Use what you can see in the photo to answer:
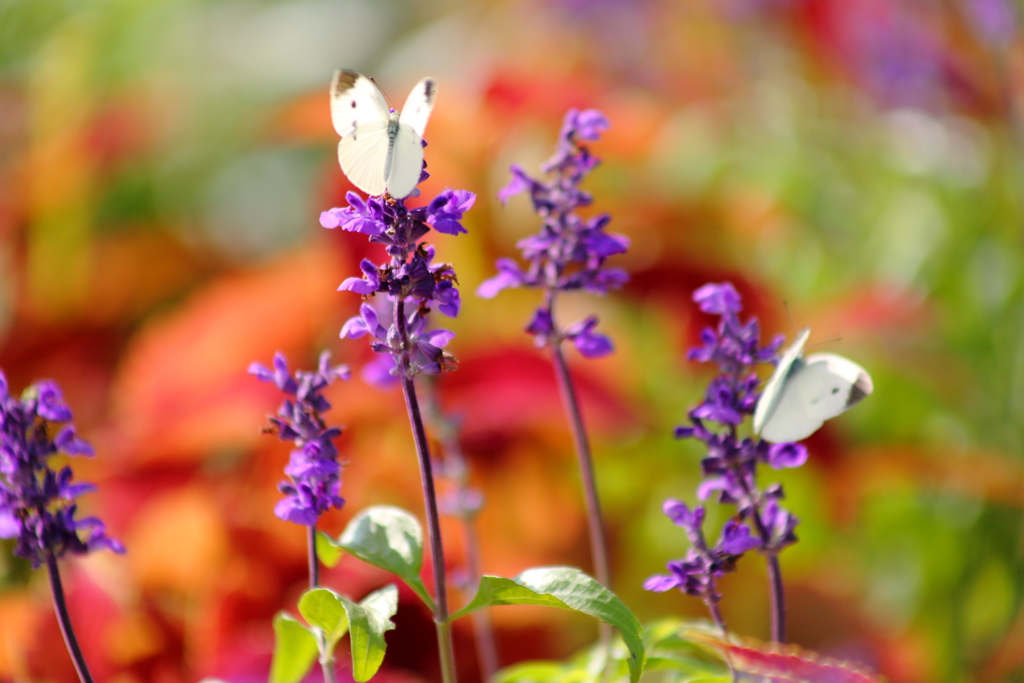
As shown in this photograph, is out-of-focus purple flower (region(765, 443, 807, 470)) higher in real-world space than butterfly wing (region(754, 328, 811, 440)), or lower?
lower

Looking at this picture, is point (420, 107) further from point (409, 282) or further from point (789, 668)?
point (789, 668)

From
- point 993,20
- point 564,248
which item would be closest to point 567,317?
point 993,20

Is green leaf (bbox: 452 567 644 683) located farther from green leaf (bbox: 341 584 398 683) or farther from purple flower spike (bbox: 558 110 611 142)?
purple flower spike (bbox: 558 110 611 142)

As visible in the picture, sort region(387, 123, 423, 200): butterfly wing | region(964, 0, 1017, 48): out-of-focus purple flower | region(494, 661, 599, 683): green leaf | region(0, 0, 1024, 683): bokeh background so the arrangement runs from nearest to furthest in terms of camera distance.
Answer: region(387, 123, 423, 200): butterfly wing → region(494, 661, 599, 683): green leaf → region(0, 0, 1024, 683): bokeh background → region(964, 0, 1017, 48): out-of-focus purple flower

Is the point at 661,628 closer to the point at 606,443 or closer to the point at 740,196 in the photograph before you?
the point at 606,443

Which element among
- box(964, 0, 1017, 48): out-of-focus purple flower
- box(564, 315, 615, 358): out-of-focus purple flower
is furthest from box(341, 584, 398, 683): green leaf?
box(964, 0, 1017, 48): out-of-focus purple flower

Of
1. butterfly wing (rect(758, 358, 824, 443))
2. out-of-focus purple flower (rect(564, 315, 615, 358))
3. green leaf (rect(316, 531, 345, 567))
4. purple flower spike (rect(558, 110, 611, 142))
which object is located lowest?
butterfly wing (rect(758, 358, 824, 443))

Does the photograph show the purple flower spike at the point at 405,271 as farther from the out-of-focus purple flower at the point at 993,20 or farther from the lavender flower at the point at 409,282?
the out-of-focus purple flower at the point at 993,20
